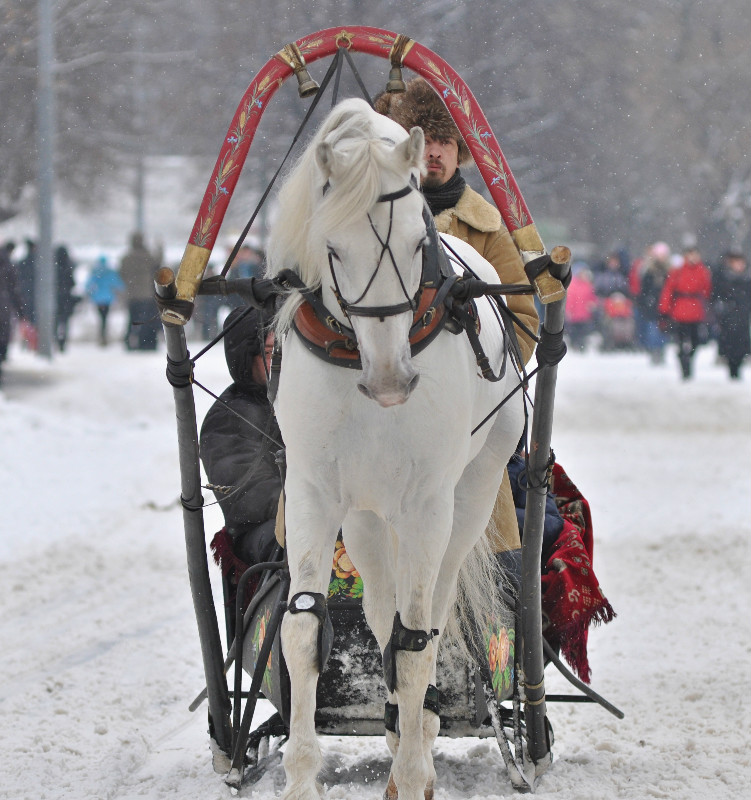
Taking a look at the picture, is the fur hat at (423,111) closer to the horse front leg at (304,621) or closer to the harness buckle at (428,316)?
the harness buckle at (428,316)

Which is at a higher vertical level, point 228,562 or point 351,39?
point 351,39

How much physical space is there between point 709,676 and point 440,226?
246 centimetres

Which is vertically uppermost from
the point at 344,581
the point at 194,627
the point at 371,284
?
the point at 371,284

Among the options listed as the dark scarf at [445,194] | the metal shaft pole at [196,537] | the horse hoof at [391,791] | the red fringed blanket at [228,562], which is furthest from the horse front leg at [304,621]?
the dark scarf at [445,194]

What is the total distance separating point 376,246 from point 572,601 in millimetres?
1927

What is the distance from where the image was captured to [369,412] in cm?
327

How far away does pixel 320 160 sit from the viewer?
9.96 ft

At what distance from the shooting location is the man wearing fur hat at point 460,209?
4422 millimetres

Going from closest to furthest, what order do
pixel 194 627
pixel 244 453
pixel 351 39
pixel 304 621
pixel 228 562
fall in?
pixel 304 621 → pixel 351 39 → pixel 228 562 → pixel 244 453 → pixel 194 627

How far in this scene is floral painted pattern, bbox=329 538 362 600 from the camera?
4.28 meters

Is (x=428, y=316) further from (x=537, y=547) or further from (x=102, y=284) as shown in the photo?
(x=102, y=284)

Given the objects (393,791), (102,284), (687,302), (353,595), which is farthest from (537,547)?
(102,284)

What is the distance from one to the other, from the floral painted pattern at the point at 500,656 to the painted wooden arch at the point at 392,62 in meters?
1.31

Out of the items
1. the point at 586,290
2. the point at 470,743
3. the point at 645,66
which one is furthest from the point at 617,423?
the point at 645,66
